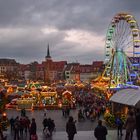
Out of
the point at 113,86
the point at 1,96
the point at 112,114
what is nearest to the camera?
the point at 1,96

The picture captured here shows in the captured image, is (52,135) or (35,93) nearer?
(52,135)

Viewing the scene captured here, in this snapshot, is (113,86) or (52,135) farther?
(113,86)

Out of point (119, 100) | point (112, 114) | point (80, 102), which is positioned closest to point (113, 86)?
point (80, 102)

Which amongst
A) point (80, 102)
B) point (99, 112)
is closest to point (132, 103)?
point (99, 112)

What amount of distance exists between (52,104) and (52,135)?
29383mm

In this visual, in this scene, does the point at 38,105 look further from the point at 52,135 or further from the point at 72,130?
the point at 72,130

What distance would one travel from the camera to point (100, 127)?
13.0 metres

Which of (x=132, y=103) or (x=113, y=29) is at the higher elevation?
(x=113, y=29)

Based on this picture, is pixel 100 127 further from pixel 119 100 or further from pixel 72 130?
pixel 119 100

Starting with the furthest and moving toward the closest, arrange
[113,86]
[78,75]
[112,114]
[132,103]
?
[78,75] < [113,86] < [112,114] < [132,103]

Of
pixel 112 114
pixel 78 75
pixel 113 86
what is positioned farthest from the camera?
pixel 78 75

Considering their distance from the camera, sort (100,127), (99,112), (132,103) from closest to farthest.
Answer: (100,127) → (132,103) → (99,112)

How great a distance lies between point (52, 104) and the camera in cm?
5016

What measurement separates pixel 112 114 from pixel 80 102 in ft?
89.2
